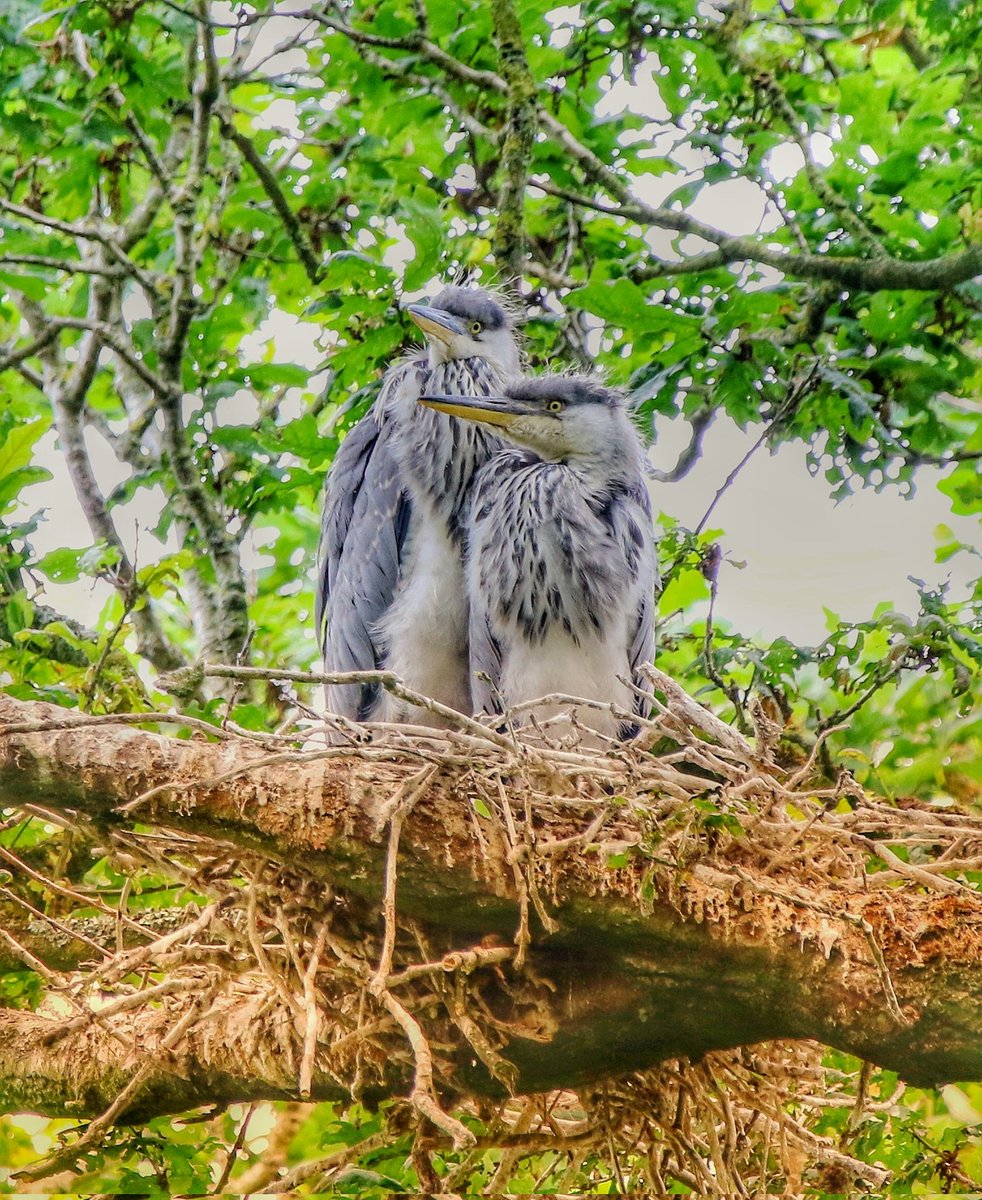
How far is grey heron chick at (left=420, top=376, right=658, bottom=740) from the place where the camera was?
1.83 metres

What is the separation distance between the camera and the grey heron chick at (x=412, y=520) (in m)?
1.97

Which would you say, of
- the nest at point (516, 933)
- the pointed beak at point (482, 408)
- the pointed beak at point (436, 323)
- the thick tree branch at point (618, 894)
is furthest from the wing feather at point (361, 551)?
the thick tree branch at point (618, 894)

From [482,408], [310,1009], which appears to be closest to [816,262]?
[482,408]

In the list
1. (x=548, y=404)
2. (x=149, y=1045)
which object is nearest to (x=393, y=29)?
(x=548, y=404)

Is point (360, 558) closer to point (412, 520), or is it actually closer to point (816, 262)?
point (412, 520)

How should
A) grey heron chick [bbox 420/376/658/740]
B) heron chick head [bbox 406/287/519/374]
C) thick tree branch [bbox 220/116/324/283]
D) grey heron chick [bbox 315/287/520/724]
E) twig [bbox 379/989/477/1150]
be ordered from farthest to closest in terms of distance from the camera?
thick tree branch [bbox 220/116/324/283] → heron chick head [bbox 406/287/519/374] → grey heron chick [bbox 315/287/520/724] → grey heron chick [bbox 420/376/658/740] → twig [bbox 379/989/477/1150]

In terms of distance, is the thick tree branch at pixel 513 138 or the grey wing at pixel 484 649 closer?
the grey wing at pixel 484 649

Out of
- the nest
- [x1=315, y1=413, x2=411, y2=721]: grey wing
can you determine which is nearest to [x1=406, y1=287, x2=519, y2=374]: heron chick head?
[x1=315, y1=413, x2=411, y2=721]: grey wing

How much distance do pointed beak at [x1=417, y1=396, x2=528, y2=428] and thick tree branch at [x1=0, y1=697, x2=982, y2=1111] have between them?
741 mm

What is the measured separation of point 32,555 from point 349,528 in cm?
51

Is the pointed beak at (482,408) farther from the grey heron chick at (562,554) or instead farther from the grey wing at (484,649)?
the grey wing at (484,649)

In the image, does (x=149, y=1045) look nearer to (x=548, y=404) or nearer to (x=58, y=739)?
(x=58, y=739)

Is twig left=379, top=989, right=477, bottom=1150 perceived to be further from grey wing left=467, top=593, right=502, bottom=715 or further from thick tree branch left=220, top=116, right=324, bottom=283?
thick tree branch left=220, top=116, right=324, bottom=283

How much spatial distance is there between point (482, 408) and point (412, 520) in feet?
0.88
